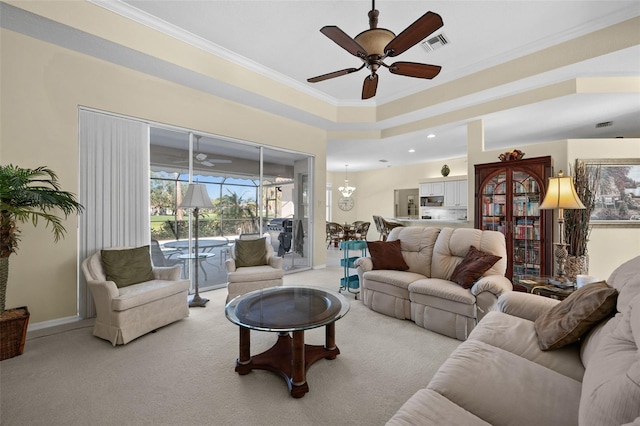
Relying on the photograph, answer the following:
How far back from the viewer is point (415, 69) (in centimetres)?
272

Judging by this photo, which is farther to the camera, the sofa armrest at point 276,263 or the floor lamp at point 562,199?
the sofa armrest at point 276,263

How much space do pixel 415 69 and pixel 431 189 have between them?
22.9 ft

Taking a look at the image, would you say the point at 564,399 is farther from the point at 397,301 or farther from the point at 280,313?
the point at 397,301

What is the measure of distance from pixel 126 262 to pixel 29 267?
894 millimetres

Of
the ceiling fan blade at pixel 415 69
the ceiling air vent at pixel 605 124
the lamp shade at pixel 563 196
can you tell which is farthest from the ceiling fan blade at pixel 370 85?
the ceiling air vent at pixel 605 124

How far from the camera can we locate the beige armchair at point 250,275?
3602 mm

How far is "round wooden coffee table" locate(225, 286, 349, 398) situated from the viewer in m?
1.97

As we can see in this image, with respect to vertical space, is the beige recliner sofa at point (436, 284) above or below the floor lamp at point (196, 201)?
below

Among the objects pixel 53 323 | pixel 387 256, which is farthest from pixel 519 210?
pixel 53 323

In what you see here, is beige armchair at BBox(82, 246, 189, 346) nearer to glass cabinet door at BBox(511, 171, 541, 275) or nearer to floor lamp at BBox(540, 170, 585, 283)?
floor lamp at BBox(540, 170, 585, 283)

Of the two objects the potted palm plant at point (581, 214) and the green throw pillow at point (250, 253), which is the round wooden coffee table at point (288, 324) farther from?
the potted palm plant at point (581, 214)

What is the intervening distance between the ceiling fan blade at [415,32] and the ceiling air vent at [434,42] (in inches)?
54.7

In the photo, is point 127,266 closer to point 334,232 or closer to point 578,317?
point 578,317

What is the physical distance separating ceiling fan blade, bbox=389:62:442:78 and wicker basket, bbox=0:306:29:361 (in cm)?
398
